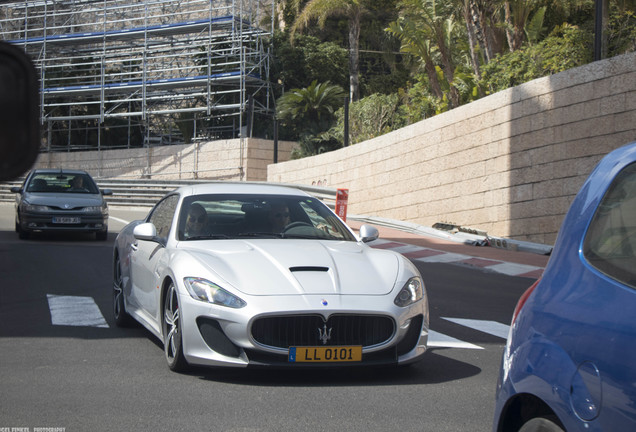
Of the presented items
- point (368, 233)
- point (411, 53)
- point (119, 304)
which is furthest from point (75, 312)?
point (411, 53)

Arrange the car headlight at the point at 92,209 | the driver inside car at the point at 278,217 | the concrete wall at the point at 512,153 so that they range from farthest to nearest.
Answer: the car headlight at the point at 92,209
the concrete wall at the point at 512,153
the driver inside car at the point at 278,217

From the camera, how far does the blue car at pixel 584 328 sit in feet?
8.80

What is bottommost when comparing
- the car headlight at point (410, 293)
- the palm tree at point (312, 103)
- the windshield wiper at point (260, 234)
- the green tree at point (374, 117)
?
the car headlight at point (410, 293)

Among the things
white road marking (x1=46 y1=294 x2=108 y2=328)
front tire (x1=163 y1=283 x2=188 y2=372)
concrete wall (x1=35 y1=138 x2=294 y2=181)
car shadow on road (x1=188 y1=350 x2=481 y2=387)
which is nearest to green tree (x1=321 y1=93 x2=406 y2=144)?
concrete wall (x1=35 y1=138 x2=294 y2=181)

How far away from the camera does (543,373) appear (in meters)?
3.04

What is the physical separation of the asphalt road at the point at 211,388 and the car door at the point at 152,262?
1.36 feet

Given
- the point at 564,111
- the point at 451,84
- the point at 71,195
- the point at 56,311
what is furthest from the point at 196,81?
the point at 56,311

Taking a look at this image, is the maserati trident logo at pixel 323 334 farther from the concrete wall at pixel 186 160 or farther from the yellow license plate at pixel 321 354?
the concrete wall at pixel 186 160

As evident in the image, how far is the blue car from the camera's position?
268 centimetres

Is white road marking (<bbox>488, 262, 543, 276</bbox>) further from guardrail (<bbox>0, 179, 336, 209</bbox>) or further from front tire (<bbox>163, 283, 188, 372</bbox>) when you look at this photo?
guardrail (<bbox>0, 179, 336, 209</bbox>)

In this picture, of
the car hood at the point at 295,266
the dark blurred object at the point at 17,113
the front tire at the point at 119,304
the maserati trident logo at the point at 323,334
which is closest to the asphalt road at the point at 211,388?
the front tire at the point at 119,304

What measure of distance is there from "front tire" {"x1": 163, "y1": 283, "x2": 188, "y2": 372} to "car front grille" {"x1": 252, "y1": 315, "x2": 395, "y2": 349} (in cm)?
68

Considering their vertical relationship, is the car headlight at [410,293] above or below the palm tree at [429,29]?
below

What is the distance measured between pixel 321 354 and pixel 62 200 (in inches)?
537
